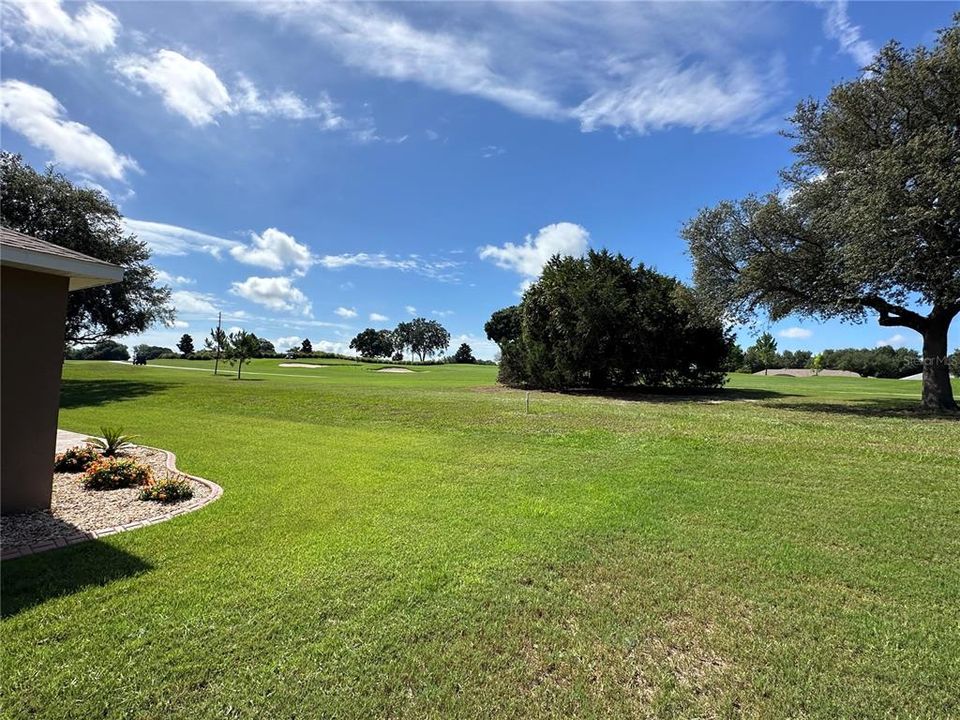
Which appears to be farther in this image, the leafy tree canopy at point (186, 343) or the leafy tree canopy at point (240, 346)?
the leafy tree canopy at point (186, 343)

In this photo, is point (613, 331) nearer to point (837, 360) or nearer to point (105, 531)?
point (105, 531)

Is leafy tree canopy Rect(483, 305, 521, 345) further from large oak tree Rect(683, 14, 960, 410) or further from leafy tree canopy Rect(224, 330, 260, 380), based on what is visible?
large oak tree Rect(683, 14, 960, 410)

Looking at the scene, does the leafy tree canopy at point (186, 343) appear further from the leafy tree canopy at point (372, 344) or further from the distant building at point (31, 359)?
the distant building at point (31, 359)

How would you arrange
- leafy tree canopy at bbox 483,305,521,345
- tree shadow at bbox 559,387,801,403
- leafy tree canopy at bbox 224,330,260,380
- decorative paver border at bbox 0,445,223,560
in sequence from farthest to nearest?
leafy tree canopy at bbox 483,305,521,345 → leafy tree canopy at bbox 224,330,260,380 → tree shadow at bbox 559,387,801,403 → decorative paver border at bbox 0,445,223,560

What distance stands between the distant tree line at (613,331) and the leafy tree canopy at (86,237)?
61.3 feet

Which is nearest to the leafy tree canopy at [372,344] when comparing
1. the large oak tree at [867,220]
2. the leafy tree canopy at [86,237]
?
the leafy tree canopy at [86,237]

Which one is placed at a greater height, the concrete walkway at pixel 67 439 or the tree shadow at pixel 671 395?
the tree shadow at pixel 671 395

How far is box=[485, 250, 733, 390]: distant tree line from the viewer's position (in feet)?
70.7

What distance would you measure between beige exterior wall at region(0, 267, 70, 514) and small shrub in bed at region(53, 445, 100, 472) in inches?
86.4

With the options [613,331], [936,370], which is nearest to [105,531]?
[613,331]

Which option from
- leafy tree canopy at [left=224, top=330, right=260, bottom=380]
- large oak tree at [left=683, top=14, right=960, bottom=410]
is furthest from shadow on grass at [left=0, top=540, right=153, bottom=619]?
leafy tree canopy at [left=224, top=330, right=260, bottom=380]

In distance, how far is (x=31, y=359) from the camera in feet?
16.4

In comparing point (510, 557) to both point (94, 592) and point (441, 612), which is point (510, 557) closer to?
point (441, 612)

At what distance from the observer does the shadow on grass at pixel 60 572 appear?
331 centimetres
